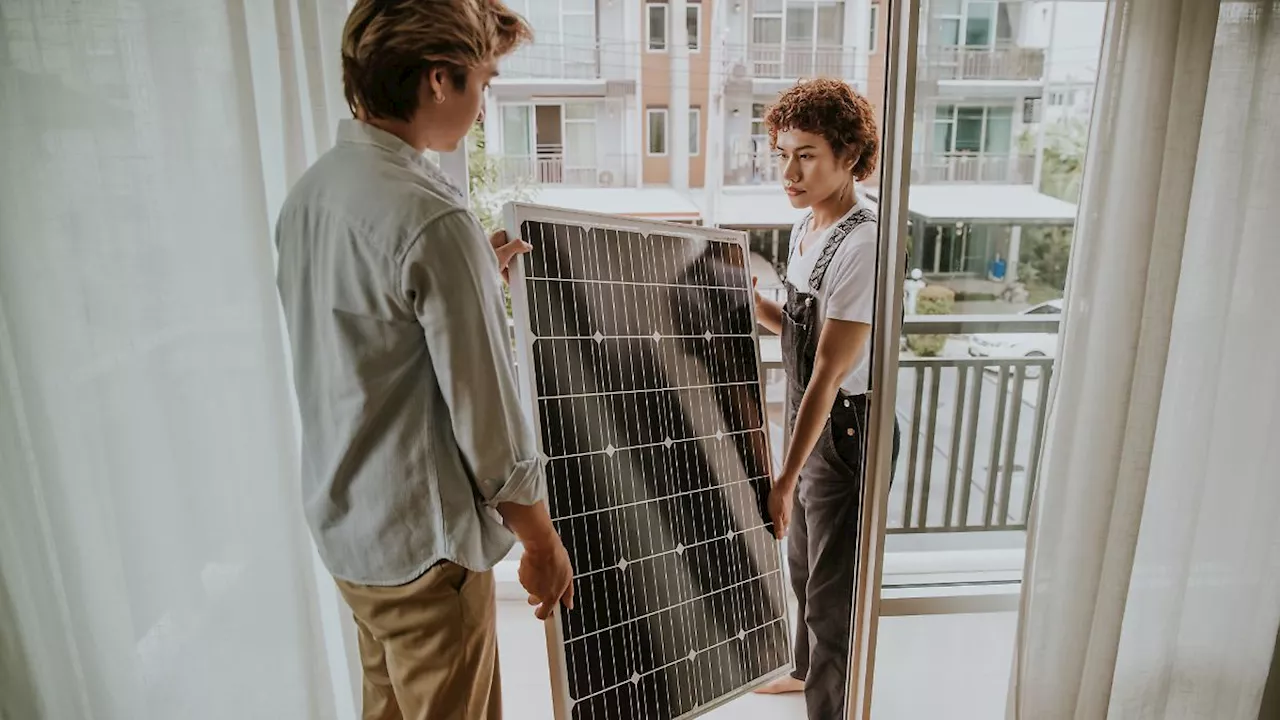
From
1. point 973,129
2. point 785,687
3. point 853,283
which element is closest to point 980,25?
point 973,129

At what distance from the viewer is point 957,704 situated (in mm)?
1883

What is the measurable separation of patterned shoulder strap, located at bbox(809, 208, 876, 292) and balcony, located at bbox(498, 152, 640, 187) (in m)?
0.56

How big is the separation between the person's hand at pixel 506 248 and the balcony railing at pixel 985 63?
82 cm

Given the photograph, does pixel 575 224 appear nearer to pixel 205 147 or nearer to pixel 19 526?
pixel 205 147

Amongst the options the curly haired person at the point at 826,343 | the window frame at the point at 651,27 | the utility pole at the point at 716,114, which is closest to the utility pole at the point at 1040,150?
the curly haired person at the point at 826,343

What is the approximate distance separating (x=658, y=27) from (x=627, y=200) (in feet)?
1.35

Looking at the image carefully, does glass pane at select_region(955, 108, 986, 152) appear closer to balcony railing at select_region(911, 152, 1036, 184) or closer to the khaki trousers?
balcony railing at select_region(911, 152, 1036, 184)

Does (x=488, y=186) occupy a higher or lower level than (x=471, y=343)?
higher

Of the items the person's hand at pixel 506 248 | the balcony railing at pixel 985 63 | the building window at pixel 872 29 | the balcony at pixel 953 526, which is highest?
the building window at pixel 872 29

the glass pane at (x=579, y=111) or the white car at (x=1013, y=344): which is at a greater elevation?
the glass pane at (x=579, y=111)

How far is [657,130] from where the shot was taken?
6.07ft

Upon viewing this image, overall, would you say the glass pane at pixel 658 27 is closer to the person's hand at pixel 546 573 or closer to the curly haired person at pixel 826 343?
the curly haired person at pixel 826 343

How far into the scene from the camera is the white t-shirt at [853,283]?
147cm

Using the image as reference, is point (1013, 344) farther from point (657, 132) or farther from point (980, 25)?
point (657, 132)
